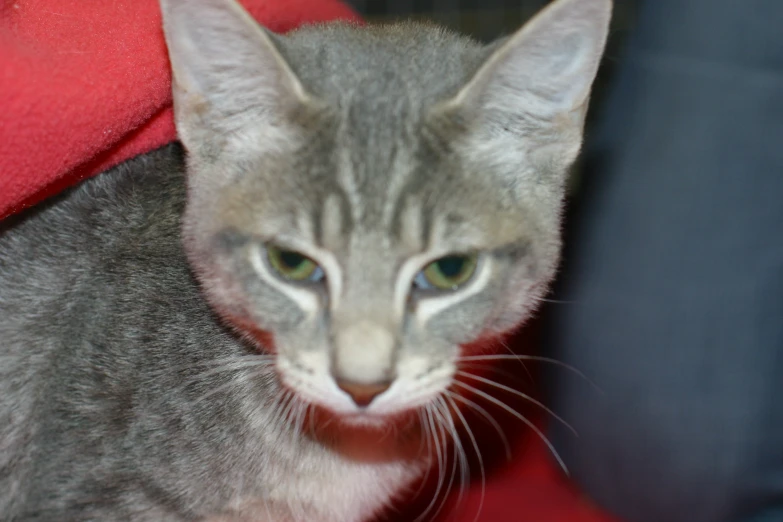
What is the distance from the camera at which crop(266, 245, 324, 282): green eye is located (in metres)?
1.12

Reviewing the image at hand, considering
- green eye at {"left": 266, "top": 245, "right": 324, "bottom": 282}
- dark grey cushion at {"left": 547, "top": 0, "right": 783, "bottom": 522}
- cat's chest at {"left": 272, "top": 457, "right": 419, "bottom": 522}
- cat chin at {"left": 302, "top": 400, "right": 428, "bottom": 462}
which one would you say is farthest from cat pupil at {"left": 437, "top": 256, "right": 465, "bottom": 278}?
dark grey cushion at {"left": 547, "top": 0, "right": 783, "bottom": 522}

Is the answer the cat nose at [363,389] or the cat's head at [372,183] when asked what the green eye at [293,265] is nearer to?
the cat's head at [372,183]

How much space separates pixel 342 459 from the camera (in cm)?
133

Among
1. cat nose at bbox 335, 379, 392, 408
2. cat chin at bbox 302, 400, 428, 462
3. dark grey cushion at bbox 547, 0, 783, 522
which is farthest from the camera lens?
dark grey cushion at bbox 547, 0, 783, 522

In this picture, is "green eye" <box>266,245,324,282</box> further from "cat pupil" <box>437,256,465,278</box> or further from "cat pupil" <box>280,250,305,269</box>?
"cat pupil" <box>437,256,465,278</box>

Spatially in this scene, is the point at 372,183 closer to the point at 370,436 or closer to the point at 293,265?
the point at 293,265

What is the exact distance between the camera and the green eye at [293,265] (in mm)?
1120

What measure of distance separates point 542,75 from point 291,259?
41 centimetres

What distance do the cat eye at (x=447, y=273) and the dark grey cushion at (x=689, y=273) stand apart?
0.68 metres

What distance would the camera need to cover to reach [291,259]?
44.4 inches

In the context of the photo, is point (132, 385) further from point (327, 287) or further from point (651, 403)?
point (651, 403)

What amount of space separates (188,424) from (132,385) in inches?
4.5

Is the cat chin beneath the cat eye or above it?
beneath

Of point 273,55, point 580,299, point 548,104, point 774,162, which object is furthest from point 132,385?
point 774,162
